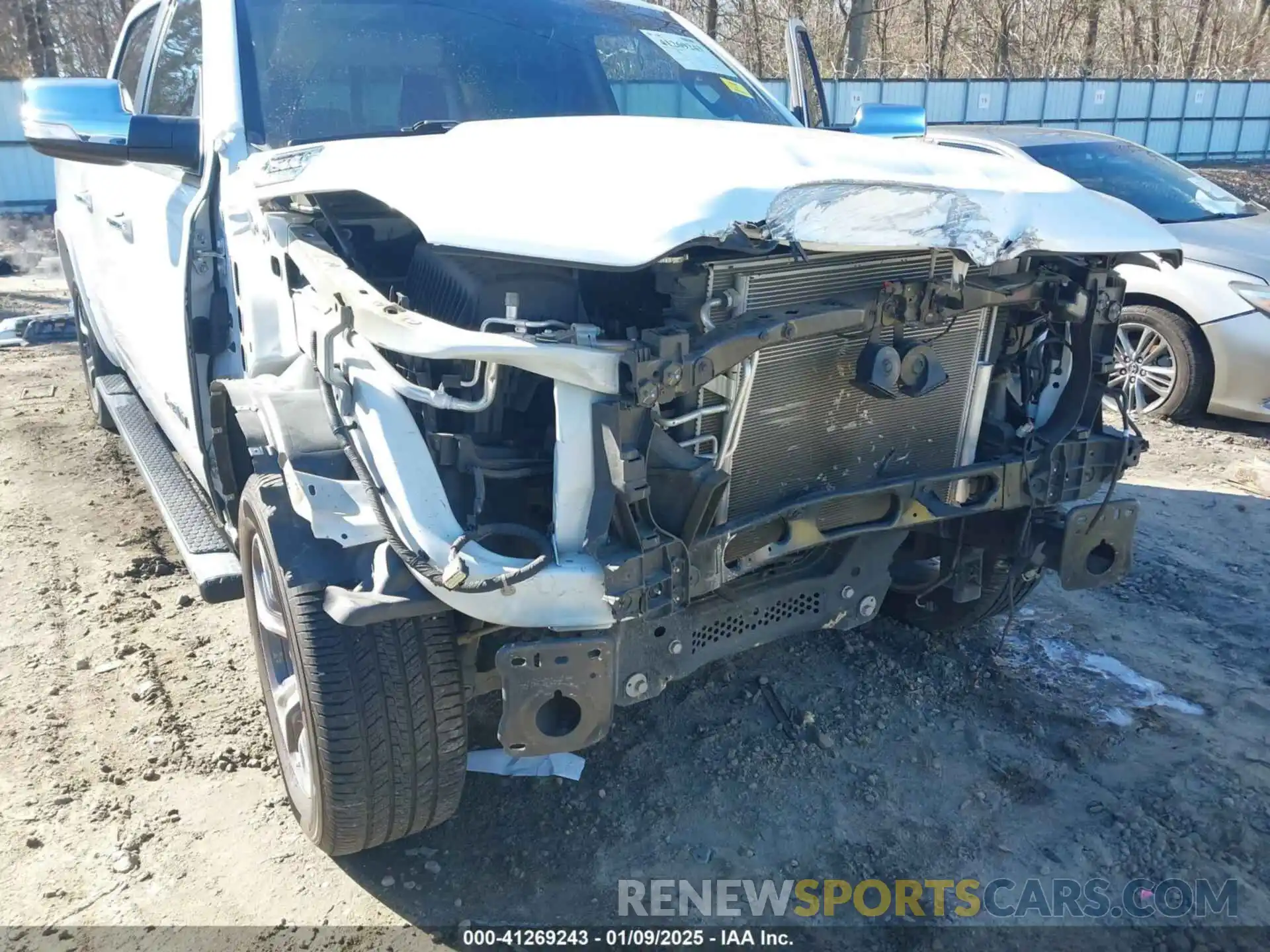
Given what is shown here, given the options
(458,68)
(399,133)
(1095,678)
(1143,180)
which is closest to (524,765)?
(399,133)

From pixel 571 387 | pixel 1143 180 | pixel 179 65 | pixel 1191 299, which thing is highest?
pixel 179 65

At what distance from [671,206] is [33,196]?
1642cm

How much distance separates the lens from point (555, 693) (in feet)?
6.68

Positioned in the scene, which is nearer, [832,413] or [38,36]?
[832,413]

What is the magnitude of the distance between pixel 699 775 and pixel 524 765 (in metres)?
0.51

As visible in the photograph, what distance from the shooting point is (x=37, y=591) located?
386 cm

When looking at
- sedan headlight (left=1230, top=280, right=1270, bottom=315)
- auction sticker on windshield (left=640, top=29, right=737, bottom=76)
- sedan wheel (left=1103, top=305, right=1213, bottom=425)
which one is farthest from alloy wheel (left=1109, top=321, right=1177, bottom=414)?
auction sticker on windshield (left=640, top=29, right=737, bottom=76)

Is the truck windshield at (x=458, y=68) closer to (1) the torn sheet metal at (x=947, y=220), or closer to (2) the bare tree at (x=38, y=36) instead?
(1) the torn sheet metal at (x=947, y=220)

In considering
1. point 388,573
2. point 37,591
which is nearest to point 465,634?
point 388,573

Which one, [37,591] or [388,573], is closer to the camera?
[388,573]

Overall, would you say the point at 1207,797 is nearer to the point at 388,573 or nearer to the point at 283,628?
the point at 388,573

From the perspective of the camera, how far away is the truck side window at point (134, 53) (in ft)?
13.5

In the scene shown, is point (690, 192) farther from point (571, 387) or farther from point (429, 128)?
point (429, 128)

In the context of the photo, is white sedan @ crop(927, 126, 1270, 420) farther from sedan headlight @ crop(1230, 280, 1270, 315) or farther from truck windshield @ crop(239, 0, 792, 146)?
truck windshield @ crop(239, 0, 792, 146)
